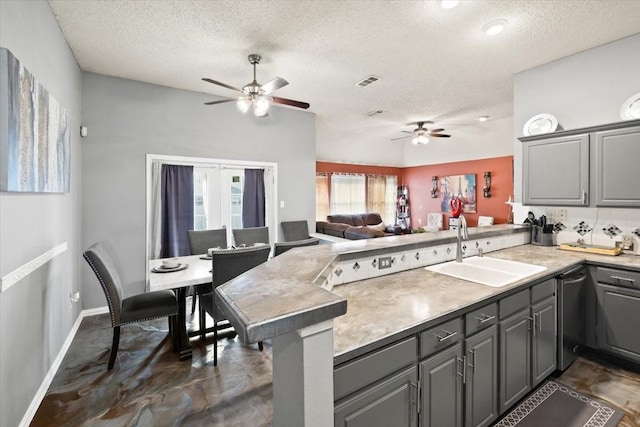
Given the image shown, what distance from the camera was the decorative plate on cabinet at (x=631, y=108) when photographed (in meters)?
2.80

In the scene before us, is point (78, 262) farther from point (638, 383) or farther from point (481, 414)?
point (638, 383)

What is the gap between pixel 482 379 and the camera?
1.68 metres

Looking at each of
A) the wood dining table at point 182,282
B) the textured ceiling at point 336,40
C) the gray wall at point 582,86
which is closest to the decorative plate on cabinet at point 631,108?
the gray wall at point 582,86

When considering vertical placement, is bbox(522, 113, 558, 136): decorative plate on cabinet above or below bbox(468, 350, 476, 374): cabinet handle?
above

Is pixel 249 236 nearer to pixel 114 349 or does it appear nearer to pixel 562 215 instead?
pixel 114 349

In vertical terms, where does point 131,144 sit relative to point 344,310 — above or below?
above

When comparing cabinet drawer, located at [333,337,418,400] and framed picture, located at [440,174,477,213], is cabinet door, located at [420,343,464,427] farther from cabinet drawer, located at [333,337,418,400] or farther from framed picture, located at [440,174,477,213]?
framed picture, located at [440,174,477,213]

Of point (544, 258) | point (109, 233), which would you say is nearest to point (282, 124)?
point (109, 233)

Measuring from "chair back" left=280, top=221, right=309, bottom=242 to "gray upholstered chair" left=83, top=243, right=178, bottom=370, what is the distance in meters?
2.55

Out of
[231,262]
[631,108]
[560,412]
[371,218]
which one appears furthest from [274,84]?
[371,218]

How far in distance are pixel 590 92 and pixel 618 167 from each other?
1004 millimetres

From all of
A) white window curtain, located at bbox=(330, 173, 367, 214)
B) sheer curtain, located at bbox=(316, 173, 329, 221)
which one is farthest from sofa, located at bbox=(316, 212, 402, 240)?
white window curtain, located at bbox=(330, 173, 367, 214)

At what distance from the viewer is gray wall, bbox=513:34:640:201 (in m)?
2.97

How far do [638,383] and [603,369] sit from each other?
0.71 feet
